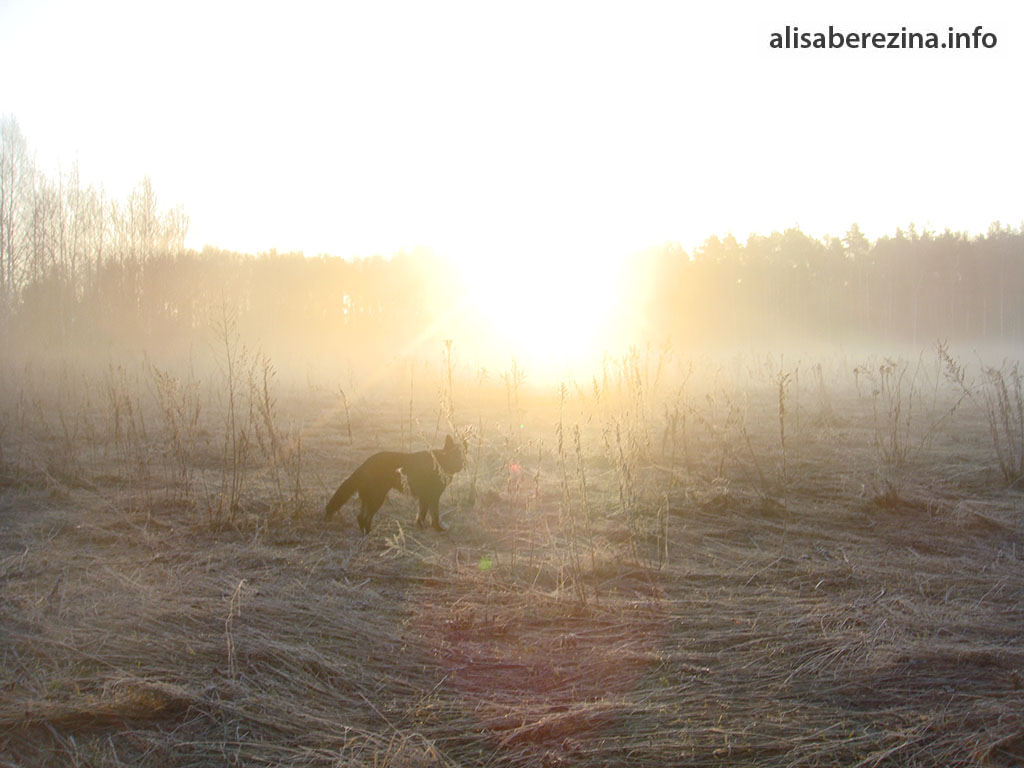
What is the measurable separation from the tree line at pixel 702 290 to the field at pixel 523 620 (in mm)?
26426

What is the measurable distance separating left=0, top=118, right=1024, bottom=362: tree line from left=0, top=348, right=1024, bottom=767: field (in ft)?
86.7

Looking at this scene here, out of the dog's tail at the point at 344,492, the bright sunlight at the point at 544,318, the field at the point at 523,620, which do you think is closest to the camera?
the field at the point at 523,620

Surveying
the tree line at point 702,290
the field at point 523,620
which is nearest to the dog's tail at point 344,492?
the field at point 523,620

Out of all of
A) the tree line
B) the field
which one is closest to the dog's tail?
the field

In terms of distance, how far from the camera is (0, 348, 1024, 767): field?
2.00 metres

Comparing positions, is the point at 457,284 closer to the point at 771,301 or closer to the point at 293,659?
the point at 771,301

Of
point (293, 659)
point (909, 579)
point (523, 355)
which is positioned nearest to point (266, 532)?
point (293, 659)

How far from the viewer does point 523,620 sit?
2.87 metres

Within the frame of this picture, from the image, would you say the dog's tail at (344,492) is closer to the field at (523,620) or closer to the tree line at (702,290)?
the field at (523,620)

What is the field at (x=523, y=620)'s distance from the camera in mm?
2002

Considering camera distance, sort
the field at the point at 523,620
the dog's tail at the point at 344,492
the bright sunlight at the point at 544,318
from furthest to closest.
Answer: the bright sunlight at the point at 544,318, the dog's tail at the point at 344,492, the field at the point at 523,620

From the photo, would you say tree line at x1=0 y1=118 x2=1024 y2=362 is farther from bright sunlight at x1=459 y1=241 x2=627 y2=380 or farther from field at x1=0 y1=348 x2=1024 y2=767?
field at x1=0 y1=348 x2=1024 y2=767

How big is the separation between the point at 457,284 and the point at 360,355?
13.6m

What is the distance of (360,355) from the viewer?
2722cm
